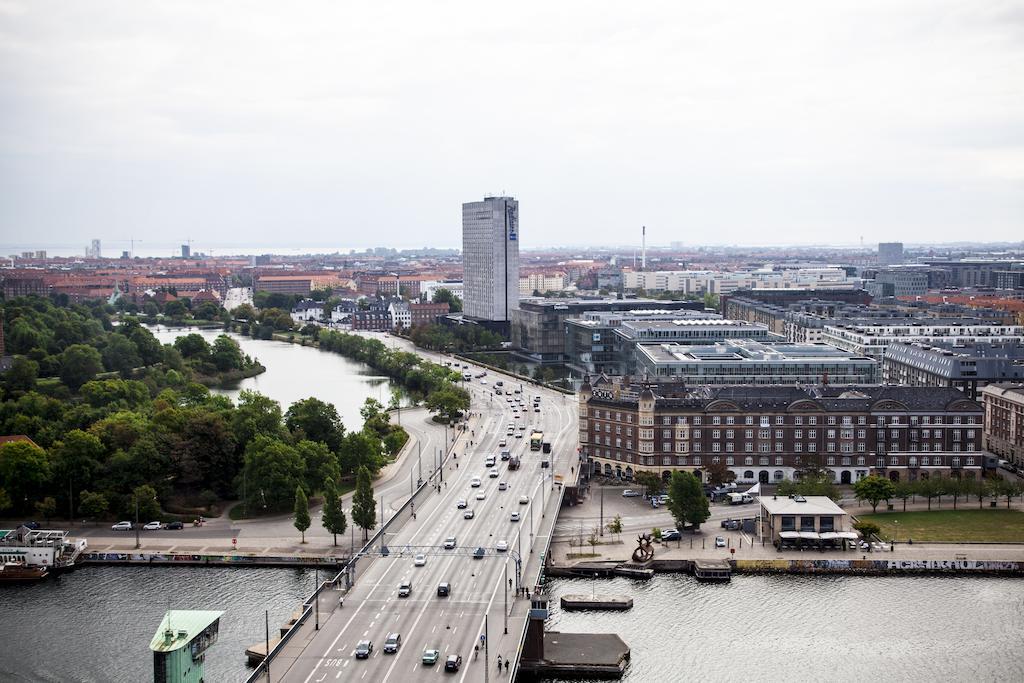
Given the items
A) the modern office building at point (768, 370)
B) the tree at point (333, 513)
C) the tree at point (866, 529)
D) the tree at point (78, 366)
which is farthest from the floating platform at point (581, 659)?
the tree at point (78, 366)

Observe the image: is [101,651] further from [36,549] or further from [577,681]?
[577,681]

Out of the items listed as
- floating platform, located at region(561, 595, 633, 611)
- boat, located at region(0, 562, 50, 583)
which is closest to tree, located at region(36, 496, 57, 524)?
boat, located at region(0, 562, 50, 583)

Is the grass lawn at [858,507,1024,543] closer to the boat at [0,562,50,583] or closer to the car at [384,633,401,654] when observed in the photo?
the car at [384,633,401,654]

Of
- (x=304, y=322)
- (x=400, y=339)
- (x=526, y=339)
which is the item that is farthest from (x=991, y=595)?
(x=304, y=322)

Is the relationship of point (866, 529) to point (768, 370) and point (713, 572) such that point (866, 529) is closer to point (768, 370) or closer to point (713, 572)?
point (713, 572)

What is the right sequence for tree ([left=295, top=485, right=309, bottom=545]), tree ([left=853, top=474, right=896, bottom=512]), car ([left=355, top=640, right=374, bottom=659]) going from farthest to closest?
tree ([left=853, top=474, right=896, bottom=512])
tree ([left=295, top=485, right=309, bottom=545])
car ([left=355, top=640, right=374, bottom=659])

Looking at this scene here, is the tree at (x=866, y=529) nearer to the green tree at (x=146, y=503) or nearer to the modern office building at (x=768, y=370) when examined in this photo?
the modern office building at (x=768, y=370)
